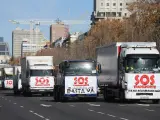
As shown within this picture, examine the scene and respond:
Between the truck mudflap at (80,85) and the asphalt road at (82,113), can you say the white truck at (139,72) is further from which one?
the truck mudflap at (80,85)

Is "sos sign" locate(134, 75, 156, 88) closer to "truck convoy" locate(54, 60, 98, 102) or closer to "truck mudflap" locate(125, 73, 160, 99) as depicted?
"truck mudflap" locate(125, 73, 160, 99)

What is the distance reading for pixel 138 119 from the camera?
72.2ft

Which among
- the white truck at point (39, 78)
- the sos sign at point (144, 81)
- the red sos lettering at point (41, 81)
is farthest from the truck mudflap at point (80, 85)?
the red sos lettering at point (41, 81)

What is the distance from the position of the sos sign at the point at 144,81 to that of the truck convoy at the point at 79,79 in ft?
15.2

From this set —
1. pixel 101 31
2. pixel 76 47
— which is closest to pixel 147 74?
pixel 101 31

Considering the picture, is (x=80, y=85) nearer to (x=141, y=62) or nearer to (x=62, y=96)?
(x=62, y=96)

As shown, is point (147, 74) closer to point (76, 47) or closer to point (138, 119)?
point (138, 119)

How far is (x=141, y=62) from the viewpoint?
3406cm

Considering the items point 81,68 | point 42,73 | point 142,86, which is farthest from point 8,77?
point 142,86

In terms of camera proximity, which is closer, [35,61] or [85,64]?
[85,64]

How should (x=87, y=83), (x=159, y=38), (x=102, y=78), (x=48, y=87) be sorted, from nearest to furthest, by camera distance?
1. (x=87, y=83)
2. (x=102, y=78)
3. (x=48, y=87)
4. (x=159, y=38)

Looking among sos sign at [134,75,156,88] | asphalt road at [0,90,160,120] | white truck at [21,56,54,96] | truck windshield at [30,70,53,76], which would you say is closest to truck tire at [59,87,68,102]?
sos sign at [134,75,156,88]

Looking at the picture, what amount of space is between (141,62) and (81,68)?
17.4 ft

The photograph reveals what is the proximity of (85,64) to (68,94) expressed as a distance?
225 centimetres
